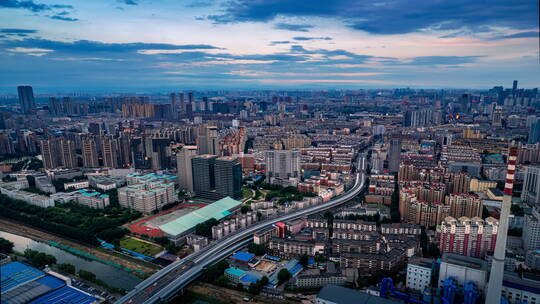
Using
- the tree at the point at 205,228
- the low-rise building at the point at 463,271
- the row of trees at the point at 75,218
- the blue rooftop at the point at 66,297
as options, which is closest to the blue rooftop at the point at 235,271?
the tree at the point at 205,228

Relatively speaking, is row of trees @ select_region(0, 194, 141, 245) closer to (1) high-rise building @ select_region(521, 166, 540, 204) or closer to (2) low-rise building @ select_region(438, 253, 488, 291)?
(2) low-rise building @ select_region(438, 253, 488, 291)

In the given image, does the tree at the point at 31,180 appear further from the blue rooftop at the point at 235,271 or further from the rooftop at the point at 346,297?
the rooftop at the point at 346,297

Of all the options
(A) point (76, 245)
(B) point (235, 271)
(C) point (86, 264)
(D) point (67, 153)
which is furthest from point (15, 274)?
(D) point (67, 153)

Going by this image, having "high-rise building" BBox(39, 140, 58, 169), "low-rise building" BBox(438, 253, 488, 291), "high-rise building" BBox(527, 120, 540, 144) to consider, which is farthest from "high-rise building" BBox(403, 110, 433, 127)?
"high-rise building" BBox(39, 140, 58, 169)

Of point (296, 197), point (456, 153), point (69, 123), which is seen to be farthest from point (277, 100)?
point (296, 197)

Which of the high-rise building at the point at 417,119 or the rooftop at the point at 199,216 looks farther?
the high-rise building at the point at 417,119

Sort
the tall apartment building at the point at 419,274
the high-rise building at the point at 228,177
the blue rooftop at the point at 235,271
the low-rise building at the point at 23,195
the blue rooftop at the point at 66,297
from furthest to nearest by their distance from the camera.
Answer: the high-rise building at the point at 228,177 → the low-rise building at the point at 23,195 → the blue rooftop at the point at 235,271 → the tall apartment building at the point at 419,274 → the blue rooftop at the point at 66,297

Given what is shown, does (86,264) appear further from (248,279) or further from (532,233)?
(532,233)
